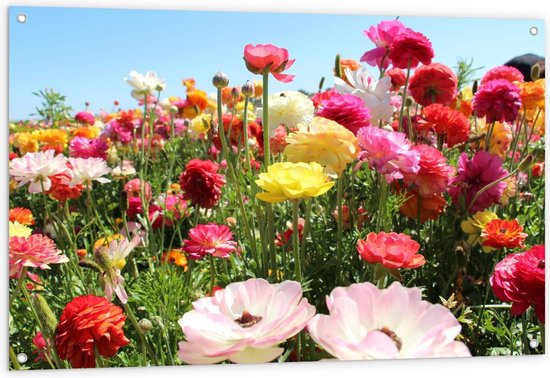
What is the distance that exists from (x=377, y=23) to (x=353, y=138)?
31 cm

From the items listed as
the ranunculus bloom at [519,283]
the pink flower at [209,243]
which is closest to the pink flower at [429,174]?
the ranunculus bloom at [519,283]

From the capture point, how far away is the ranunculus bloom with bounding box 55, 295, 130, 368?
0.81m

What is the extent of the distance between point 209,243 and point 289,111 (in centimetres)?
26

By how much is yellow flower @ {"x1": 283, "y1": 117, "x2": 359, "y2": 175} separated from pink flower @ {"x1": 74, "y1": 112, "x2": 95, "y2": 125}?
54 centimetres

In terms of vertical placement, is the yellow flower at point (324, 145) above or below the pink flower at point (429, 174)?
above

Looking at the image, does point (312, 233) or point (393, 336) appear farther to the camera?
point (312, 233)

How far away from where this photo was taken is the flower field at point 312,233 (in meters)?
0.69

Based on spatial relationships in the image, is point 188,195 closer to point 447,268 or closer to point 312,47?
point 312,47

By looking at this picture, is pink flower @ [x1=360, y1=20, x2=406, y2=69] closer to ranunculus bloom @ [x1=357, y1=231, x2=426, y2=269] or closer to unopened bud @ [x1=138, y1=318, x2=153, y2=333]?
ranunculus bloom @ [x1=357, y1=231, x2=426, y2=269]

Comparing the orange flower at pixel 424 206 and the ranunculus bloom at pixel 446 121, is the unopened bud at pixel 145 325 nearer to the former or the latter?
the orange flower at pixel 424 206

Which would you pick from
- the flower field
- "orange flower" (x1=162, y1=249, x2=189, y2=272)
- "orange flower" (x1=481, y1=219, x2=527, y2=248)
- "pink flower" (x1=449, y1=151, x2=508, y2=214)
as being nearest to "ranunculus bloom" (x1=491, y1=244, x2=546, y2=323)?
the flower field

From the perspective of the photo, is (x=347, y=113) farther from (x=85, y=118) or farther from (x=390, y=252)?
(x=85, y=118)

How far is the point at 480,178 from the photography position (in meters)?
1.16

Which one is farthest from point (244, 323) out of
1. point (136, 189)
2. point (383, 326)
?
point (136, 189)
